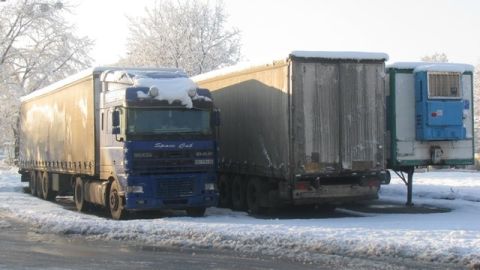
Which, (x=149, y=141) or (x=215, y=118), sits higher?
(x=215, y=118)

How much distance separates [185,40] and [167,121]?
98.5 ft

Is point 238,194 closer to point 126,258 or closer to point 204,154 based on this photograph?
point 204,154

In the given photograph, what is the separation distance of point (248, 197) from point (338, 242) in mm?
6862

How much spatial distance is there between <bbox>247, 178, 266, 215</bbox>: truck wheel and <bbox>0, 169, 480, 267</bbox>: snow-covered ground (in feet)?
1.23

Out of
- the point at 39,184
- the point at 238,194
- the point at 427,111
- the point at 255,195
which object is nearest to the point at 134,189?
the point at 255,195

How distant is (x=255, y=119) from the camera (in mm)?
17984

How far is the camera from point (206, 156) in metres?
16.6

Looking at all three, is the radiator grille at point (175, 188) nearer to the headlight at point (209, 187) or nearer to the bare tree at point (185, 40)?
the headlight at point (209, 187)

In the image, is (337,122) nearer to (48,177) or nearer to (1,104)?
(48,177)

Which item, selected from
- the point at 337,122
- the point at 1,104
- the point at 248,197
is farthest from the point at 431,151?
the point at 1,104

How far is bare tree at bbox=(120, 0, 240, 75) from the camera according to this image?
4550 cm

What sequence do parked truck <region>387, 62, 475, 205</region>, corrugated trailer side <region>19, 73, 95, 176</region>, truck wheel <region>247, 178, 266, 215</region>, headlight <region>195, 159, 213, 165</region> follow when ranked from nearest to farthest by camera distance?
headlight <region>195, 159, 213, 165</region>, truck wheel <region>247, 178, 266, 215</region>, parked truck <region>387, 62, 475, 205</region>, corrugated trailer side <region>19, 73, 95, 176</region>

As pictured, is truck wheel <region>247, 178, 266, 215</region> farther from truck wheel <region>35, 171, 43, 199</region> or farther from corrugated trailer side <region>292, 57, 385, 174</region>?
truck wheel <region>35, 171, 43, 199</region>

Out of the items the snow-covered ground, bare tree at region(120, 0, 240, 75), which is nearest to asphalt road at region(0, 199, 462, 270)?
the snow-covered ground
